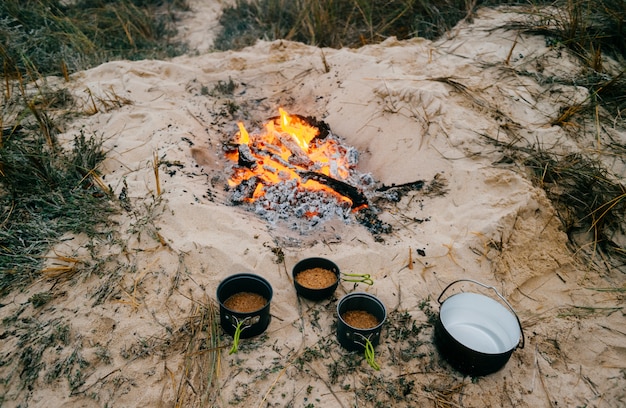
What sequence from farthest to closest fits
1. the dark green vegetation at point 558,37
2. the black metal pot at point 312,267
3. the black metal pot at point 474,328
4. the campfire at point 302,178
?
the campfire at point 302,178 < the dark green vegetation at point 558,37 < the black metal pot at point 312,267 < the black metal pot at point 474,328

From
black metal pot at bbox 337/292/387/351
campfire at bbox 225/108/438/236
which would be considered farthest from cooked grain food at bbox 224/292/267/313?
campfire at bbox 225/108/438/236

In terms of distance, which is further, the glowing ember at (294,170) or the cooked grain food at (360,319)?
the glowing ember at (294,170)

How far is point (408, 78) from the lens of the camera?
3.86 meters

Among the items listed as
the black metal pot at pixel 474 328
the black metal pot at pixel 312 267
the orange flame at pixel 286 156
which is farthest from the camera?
the orange flame at pixel 286 156

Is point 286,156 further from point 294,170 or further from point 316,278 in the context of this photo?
point 316,278

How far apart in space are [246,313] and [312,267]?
60 cm

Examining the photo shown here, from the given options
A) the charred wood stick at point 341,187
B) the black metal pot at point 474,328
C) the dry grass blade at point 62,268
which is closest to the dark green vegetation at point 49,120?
the dry grass blade at point 62,268

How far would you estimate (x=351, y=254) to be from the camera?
2.62 m

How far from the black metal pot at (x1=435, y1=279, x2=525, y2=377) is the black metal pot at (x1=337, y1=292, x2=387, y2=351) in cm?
35

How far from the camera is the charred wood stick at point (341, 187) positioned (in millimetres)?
3090

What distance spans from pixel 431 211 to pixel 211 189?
179 cm

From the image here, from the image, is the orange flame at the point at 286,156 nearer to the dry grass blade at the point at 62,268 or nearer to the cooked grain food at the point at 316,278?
the cooked grain food at the point at 316,278

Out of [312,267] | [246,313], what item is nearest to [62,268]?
[246,313]

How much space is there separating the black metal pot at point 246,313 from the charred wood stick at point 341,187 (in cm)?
113
